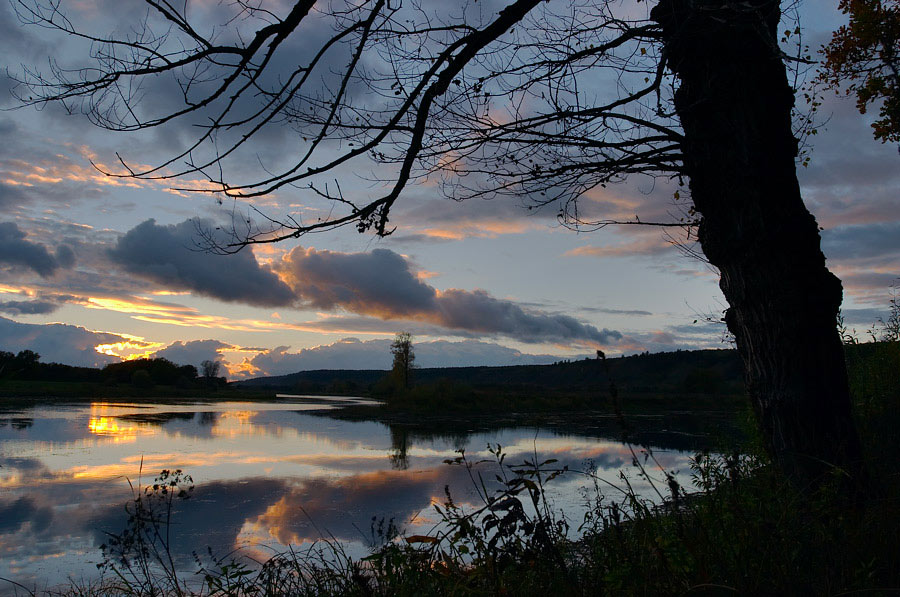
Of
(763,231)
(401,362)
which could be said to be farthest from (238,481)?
(401,362)

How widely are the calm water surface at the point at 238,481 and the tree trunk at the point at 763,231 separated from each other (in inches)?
67.5

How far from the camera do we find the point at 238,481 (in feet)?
40.3

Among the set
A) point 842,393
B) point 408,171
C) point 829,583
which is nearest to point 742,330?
point 842,393

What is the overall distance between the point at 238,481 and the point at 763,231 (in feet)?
37.2

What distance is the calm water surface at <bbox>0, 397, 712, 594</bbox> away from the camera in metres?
7.74

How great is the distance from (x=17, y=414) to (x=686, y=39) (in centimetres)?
3239

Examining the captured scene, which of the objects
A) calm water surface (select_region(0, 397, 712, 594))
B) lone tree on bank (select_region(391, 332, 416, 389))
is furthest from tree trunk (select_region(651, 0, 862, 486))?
lone tree on bank (select_region(391, 332, 416, 389))

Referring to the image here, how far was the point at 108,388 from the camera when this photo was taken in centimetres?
5650

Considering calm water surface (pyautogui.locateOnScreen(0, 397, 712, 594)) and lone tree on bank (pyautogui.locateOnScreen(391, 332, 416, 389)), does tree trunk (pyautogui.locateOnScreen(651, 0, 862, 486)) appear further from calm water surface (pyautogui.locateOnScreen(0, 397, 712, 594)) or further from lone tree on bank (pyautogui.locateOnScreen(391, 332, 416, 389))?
lone tree on bank (pyautogui.locateOnScreen(391, 332, 416, 389))

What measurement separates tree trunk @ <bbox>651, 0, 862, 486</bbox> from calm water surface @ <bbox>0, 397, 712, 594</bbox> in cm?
172

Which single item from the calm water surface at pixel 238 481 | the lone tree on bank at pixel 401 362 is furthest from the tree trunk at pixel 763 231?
the lone tree on bank at pixel 401 362

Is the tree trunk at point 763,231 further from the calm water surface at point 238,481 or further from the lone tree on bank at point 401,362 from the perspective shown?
the lone tree on bank at point 401,362

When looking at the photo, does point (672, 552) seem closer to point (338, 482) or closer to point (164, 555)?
point (164, 555)

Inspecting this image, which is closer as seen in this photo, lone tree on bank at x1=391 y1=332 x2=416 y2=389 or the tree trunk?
the tree trunk
